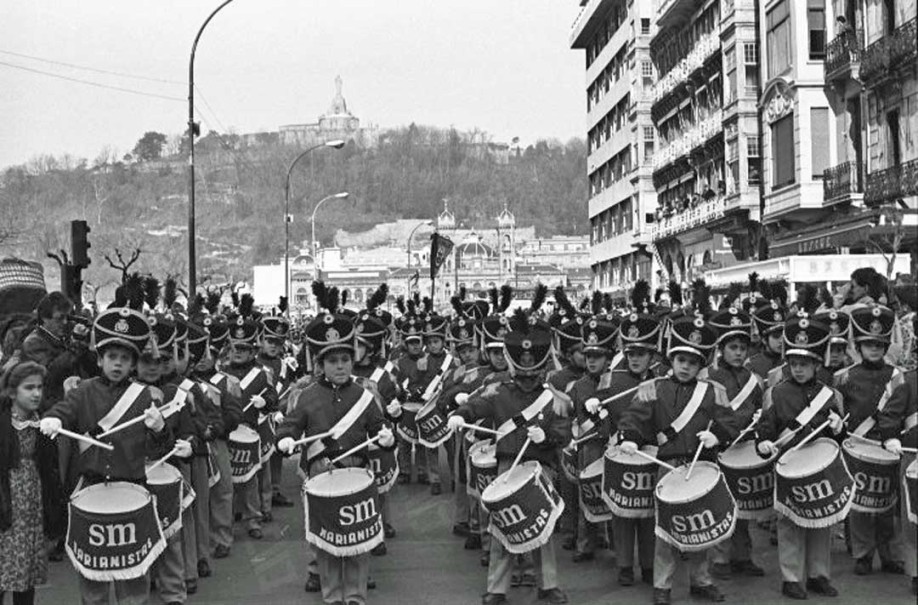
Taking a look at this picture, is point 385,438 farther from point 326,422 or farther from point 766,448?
point 766,448

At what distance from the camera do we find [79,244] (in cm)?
1662

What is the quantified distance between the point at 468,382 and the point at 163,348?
11.6ft

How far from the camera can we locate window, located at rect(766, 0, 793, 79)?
3234 cm

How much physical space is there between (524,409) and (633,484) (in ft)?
3.21

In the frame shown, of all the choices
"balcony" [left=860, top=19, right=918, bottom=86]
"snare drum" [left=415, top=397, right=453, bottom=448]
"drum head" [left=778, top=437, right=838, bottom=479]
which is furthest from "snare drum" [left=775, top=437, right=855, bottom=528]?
"balcony" [left=860, top=19, right=918, bottom=86]

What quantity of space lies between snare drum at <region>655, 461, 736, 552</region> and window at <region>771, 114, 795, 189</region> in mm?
25632

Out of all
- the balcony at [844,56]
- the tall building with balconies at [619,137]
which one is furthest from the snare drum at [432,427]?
the tall building with balconies at [619,137]

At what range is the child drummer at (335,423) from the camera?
27.6 ft

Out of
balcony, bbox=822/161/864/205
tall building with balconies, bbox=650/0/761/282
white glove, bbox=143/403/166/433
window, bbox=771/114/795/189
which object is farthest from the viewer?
tall building with balconies, bbox=650/0/761/282

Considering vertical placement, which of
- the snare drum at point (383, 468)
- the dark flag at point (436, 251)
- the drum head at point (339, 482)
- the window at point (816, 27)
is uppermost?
the window at point (816, 27)

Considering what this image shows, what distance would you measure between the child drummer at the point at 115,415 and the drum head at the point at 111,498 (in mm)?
160

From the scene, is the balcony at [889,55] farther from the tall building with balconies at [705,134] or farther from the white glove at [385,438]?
the white glove at [385,438]

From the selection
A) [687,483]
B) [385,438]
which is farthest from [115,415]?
[687,483]

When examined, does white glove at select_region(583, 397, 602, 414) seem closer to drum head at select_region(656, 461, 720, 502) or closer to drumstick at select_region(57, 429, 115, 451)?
drum head at select_region(656, 461, 720, 502)
